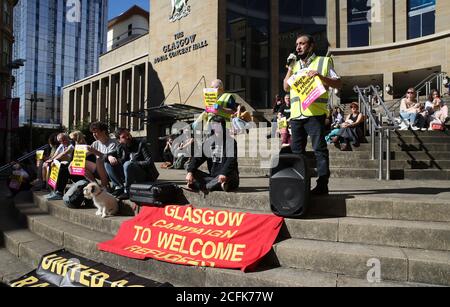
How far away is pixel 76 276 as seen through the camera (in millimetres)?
3715

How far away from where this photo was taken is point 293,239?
12.3 feet

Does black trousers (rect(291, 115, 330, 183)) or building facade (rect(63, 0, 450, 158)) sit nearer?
black trousers (rect(291, 115, 330, 183))

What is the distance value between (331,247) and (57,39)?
5642cm

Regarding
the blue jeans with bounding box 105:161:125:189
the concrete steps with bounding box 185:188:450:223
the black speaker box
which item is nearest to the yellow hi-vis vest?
the black speaker box

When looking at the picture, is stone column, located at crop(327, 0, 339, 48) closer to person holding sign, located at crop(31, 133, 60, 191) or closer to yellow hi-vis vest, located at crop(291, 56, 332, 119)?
person holding sign, located at crop(31, 133, 60, 191)

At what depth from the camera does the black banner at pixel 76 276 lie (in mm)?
3539

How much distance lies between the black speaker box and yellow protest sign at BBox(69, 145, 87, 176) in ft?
12.3

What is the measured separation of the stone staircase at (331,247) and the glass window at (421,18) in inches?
930

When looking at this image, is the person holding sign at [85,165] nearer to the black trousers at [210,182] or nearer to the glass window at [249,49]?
the black trousers at [210,182]

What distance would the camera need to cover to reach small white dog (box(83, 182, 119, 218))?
5.02 m

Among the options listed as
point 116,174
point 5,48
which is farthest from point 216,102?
point 5,48

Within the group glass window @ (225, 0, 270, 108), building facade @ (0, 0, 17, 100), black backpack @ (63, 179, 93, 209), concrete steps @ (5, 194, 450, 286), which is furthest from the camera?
building facade @ (0, 0, 17, 100)

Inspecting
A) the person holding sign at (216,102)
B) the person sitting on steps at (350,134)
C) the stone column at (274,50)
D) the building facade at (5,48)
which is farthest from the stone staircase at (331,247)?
the building facade at (5,48)

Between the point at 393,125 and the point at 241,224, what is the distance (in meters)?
4.08
